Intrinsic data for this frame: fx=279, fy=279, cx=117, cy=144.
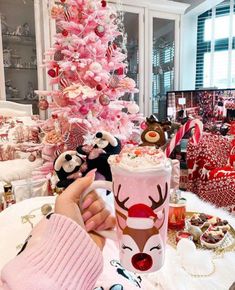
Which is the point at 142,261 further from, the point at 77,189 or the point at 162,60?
the point at 162,60

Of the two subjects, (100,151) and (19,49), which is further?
(19,49)

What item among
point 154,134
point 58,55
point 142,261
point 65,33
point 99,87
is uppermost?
point 65,33

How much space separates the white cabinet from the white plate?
1.98 meters

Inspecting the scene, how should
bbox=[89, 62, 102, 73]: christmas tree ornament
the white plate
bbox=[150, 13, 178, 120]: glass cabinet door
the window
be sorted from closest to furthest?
the white plate
bbox=[89, 62, 102, 73]: christmas tree ornament
bbox=[150, 13, 178, 120]: glass cabinet door
the window

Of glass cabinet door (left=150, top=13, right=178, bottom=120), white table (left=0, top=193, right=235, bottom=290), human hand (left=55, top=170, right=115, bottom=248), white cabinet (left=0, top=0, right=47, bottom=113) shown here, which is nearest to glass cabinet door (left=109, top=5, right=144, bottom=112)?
glass cabinet door (left=150, top=13, right=178, bottom=120)

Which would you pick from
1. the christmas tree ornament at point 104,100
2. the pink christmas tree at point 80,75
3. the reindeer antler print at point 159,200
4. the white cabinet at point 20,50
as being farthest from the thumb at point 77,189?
the white cabinet at point 20,50

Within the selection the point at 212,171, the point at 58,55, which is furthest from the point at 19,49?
the point at 212,171

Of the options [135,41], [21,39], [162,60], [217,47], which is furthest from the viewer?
[217,47]

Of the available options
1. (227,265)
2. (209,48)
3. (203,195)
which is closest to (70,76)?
(203,195)

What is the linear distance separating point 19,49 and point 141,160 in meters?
2.88

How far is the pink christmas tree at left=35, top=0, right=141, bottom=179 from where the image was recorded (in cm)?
179

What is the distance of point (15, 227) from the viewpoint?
0.95 m

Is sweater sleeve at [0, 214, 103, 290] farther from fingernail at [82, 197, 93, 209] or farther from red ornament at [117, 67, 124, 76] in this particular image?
red ornament at [117, 67, 124, 76]

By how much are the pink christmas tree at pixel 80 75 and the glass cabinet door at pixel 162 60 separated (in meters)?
1.61
